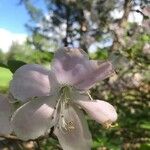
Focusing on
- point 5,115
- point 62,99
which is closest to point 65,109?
point 62,99

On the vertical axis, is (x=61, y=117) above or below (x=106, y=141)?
above

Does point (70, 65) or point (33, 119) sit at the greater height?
point (70, 65)

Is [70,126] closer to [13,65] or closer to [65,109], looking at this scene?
[65,109]

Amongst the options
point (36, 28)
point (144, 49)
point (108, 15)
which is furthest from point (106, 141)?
point (36, 28)

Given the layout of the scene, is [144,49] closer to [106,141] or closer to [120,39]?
[120,39]

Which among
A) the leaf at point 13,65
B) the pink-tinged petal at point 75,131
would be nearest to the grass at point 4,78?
the leaf at point 13,65

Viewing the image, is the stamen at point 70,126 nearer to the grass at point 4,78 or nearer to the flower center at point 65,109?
the flower center at point 65,109

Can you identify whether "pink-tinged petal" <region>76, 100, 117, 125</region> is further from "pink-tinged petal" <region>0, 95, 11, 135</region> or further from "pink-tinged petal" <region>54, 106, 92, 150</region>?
"pink-tinged petal" <region>0, 95, 11, 135</region>
